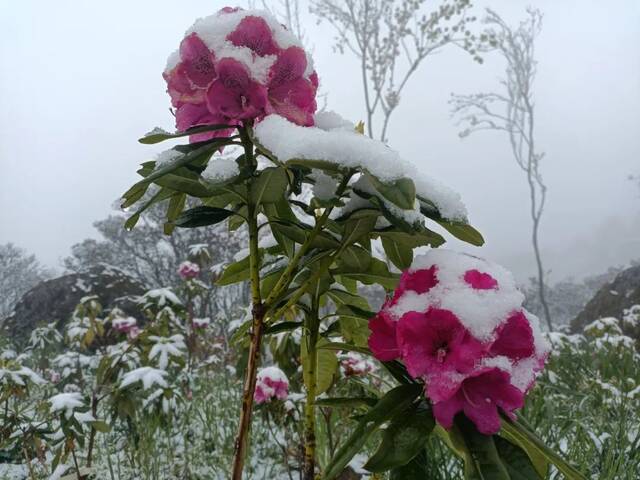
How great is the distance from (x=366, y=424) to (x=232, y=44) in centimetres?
48

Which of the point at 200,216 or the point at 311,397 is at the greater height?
the point at 200,216

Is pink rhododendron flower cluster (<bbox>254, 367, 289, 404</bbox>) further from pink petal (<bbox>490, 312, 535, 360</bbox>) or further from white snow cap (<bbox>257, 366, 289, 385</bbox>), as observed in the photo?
pink petal (<bbox>490, 312, 535, 360</bbox>)

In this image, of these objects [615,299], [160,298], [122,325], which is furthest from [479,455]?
[615,299]

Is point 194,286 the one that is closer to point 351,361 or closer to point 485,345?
point 351,361

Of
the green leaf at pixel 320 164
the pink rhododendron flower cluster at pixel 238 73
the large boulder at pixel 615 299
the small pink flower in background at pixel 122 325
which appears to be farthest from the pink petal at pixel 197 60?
the large boulder at pixel 615 299

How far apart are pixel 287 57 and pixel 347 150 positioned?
0.19m

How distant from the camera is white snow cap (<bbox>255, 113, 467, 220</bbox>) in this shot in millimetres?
504

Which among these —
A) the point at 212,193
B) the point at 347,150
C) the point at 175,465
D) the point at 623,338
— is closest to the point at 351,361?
the point at 175,465

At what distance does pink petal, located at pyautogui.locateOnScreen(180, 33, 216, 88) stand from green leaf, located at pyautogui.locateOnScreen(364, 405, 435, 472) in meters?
0.47

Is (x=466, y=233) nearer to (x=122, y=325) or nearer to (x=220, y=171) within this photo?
(x=220, y=171)

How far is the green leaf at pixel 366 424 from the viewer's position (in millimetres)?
511

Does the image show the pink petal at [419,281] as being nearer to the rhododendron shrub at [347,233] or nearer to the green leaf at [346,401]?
the rhododendron shrub at [347,233]

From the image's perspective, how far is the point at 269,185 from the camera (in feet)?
1.97

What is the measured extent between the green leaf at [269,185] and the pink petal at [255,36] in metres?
0.16
